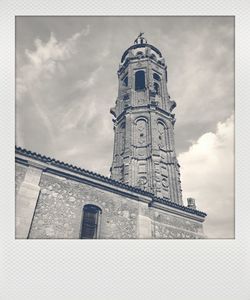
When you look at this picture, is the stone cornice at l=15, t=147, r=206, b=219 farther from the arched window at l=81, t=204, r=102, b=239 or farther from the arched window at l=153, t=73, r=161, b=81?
the arched window at l=153, t=73, r=161, b=81

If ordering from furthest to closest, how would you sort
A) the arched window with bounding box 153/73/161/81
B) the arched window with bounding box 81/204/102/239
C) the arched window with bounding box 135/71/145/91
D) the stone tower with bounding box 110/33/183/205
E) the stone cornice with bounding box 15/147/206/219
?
the arched window with bounding box 153/73/161/81 < the arched window with bounding box 135/71/145/91 < the stone tower with bounding box 110/33/183/205 < the arched window with bounding box 81/204/102/239 < the stone cornice with bounding box 15/147/206/219

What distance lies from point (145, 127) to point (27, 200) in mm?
7939

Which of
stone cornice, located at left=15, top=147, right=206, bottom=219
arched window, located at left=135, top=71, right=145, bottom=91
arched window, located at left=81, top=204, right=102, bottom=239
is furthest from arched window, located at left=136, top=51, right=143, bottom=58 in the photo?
arched window, located at left=81, top=204, right=102, bottom=239

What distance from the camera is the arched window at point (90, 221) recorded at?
723 centimetres

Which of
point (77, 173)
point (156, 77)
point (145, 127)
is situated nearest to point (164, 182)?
point (145, 127)

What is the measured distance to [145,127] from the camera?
44.4 ft

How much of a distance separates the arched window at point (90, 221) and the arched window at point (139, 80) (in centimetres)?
882

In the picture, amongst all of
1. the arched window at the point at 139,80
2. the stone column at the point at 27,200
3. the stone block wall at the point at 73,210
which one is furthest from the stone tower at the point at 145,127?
the stone column at the point at 27,200

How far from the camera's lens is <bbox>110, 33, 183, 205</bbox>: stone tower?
472 inches

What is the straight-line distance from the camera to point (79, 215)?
7.24 m

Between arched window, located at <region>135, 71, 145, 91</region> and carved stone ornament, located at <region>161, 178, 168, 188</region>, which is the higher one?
arched window, located at <region>135, 71, 145, 91</region>

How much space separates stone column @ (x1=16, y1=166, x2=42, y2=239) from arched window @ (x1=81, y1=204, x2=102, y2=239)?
4.49 ft

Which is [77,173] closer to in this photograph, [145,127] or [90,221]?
[90,221]

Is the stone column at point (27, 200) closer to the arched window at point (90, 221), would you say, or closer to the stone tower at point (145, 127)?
the arched window at point (90, 221)
